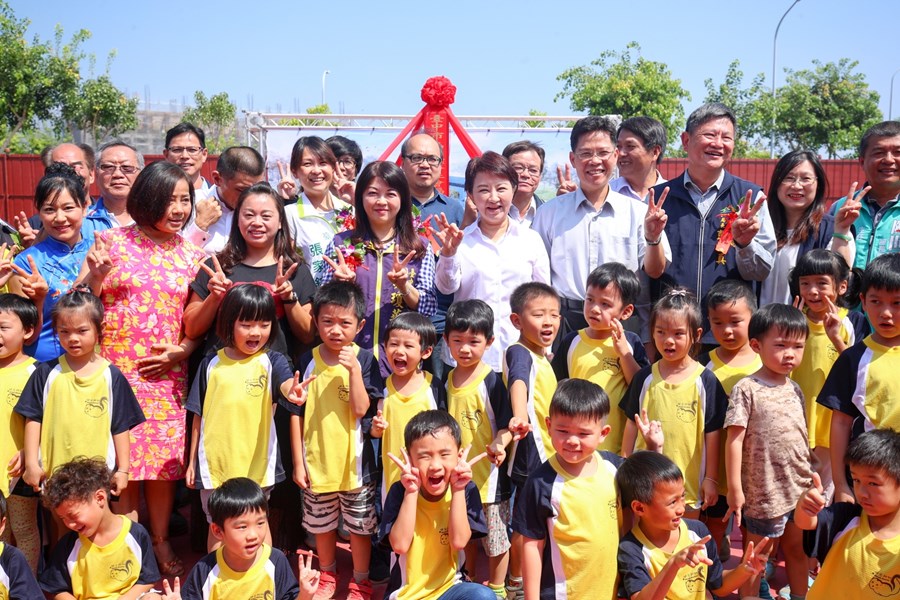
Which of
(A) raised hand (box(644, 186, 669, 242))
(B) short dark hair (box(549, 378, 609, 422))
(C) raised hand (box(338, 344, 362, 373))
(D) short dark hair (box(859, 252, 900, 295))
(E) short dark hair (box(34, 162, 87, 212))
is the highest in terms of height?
(E) short dark hair (box(34, 162, 87, 212))

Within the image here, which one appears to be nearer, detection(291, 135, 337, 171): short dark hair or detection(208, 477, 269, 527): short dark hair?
detection(208, 477, 269, 527): short dark hair

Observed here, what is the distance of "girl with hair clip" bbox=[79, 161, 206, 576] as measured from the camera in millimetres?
4062

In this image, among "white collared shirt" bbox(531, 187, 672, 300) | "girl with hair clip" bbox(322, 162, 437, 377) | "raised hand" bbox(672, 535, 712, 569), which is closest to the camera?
"raised hand" bbox(672, 535, 712, 569)

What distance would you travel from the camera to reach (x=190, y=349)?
4164 millimetres

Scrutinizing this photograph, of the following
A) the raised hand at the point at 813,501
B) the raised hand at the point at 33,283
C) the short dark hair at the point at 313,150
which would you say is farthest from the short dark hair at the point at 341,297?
the raised hand at the point at 813,501

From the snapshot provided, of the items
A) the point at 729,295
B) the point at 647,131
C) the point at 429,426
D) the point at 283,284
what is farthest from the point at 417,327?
the point at 647,131

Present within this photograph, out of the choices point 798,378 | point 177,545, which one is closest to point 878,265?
point 798,378

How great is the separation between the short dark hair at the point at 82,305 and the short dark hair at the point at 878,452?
333 cm

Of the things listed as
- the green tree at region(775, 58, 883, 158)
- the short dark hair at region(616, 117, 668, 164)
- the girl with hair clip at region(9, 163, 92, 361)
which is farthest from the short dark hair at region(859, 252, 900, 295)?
the green tree at region(775, 58, 883, 158)

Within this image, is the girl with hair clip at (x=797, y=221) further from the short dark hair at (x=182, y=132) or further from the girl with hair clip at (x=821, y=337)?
the short dark hair at (x=182, y=132)

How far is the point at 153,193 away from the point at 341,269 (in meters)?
1.01

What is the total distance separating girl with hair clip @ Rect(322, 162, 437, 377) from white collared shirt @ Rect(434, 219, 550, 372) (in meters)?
0.14

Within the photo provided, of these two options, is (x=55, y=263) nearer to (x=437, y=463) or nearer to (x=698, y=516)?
(x=437, y=463)

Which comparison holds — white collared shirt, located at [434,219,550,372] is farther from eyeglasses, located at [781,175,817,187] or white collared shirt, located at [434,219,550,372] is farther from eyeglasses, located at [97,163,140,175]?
eyeglasses, located at [97,163,140,175]
